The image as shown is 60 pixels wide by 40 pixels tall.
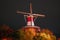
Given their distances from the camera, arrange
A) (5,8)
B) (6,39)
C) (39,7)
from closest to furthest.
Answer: (6,39), (5,8), (39,7)

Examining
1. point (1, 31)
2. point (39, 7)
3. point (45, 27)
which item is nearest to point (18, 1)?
point (39, 7)

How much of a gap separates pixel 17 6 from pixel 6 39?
0.64m

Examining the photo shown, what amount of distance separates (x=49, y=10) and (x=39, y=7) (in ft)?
0.50

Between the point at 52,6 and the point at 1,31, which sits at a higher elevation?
the point at 52,6

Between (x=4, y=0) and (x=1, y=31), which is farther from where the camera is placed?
(x=4, y=0)

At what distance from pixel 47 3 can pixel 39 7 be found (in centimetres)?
14

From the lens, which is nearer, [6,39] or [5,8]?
[6,39]

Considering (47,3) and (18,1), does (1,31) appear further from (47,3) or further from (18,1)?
(47,3)

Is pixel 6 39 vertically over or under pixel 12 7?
under

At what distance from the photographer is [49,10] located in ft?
8.52

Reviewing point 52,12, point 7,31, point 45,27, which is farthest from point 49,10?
point 7,31

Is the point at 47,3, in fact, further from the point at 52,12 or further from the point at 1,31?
the point at 1,31

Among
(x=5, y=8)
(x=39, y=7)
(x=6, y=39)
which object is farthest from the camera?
(x=39, y=7)

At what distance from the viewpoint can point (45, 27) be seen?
8.24 feet
